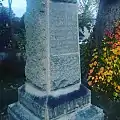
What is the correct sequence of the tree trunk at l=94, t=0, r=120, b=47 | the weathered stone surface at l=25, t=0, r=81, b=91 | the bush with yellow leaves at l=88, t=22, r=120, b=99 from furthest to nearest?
the tree trunk at l=94, t=0, r=120, b=47 → the bush with yellow leaves at l=88, t=22, r=120, b=99 → the weathered stone surface at l=25, t=0, r=81, b=91

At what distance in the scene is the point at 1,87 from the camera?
6004 millimetres

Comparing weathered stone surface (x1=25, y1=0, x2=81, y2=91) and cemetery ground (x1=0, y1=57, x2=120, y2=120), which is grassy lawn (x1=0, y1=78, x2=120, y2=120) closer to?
cemetery ground (x1=0, y1=57, x2=120, y2=120)

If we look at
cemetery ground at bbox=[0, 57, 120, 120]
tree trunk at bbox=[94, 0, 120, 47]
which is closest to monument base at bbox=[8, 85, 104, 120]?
cemetery ground at bbox=[0, 57, 120, 120]

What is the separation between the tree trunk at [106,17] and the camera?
5.67 metres

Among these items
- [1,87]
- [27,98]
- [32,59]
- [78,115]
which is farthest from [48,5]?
[1,87]

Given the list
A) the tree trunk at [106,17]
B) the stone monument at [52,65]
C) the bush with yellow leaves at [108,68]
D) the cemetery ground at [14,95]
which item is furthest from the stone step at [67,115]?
the tree trunk at [106,17]

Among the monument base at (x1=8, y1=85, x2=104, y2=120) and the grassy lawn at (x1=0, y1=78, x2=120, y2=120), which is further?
the grassy lawn at (x1=0, y1=78, x2=120, y2=120)

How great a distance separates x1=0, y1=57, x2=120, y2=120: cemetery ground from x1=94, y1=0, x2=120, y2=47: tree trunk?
1652 mm

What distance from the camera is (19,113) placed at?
10.3 ft

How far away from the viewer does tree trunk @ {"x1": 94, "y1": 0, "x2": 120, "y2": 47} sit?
5.67m

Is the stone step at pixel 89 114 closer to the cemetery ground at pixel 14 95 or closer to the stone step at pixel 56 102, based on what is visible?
the stone step at pixel 56 102

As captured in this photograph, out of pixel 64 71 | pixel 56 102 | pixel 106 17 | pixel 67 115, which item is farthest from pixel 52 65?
pixel 106 17

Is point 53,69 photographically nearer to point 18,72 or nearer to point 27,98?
point 27,98

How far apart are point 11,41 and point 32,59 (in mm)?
5678
